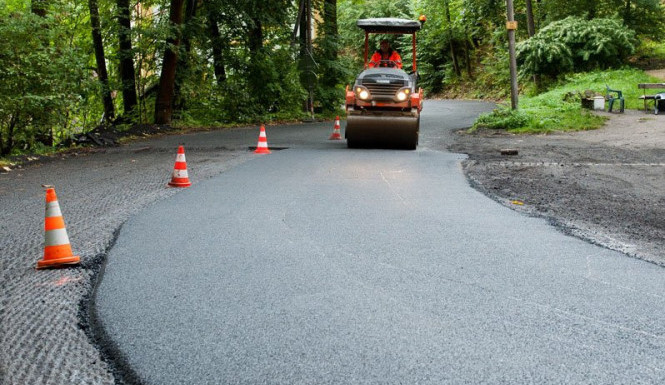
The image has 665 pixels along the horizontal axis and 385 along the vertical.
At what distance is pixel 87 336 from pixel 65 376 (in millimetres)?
599

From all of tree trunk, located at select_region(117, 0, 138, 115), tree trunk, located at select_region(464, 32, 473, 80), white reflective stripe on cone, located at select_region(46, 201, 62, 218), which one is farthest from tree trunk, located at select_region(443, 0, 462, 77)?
white reflective stripe on cone, located at select_region(46, 201, 62, 218)

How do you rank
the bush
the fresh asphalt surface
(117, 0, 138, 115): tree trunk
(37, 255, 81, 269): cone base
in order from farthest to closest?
the bush → (117, 0, 138, 115): tree trunk → (37, 255, 81, 269): cone base → the fresh asphalt surface

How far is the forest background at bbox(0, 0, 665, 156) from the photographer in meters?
14.2

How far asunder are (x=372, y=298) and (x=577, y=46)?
31323 millimetres

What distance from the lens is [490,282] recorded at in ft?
16.5

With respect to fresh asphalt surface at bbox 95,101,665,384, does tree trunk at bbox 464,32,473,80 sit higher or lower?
higher

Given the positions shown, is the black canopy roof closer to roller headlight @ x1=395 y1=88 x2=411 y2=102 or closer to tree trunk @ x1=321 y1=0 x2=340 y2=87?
roller headlight @ x1=395 y1=88 x2=411 y2=102

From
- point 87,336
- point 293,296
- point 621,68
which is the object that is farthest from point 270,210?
point 621,68

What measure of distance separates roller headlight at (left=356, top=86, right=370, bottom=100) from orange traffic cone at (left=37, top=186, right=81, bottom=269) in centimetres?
989

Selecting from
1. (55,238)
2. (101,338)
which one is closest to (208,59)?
(55,238)

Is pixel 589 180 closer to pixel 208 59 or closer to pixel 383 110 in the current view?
pixel 383 110

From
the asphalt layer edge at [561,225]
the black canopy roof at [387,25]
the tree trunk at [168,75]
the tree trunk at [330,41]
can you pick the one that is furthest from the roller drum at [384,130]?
the tree trunk at [330,41]

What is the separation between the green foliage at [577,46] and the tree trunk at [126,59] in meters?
19.9

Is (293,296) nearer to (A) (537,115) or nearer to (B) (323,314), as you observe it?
(B) (323,314)
